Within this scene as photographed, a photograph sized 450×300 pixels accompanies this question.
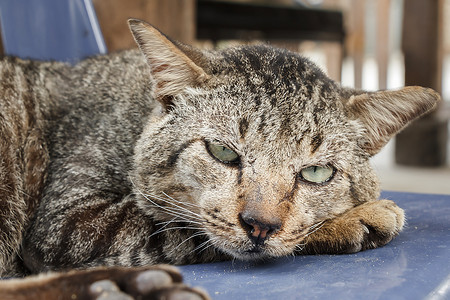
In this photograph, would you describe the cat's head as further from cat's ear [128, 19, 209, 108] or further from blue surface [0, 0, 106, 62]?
blue surface [0, 0, 106, 62]

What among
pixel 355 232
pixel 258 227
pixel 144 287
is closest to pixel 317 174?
pixel 355 232

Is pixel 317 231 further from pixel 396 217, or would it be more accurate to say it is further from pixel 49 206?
pixel 49 206

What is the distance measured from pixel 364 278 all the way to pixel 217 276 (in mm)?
390

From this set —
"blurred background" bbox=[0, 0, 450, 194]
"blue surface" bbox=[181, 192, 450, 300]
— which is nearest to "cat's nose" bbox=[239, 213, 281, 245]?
"blue surface" bbox=[181, 192, 450, 300]

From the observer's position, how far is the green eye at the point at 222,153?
171 cm

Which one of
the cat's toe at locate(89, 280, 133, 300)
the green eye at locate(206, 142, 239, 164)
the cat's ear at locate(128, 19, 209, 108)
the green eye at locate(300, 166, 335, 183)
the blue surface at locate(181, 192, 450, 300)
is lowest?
the blue surface at locate(181, 192, 450, 300)

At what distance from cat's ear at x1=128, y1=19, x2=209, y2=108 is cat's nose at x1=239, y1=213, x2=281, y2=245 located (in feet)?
1.72

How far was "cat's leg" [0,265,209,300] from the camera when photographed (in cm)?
123

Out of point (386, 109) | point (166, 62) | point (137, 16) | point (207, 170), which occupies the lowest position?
point (207, 170)

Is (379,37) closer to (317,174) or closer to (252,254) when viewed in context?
(317,174)

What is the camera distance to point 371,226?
1824 mm

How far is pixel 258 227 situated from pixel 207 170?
28cm

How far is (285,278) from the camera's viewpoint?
5.03ft

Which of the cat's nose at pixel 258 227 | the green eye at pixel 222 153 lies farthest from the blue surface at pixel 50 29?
the cat's nose at pixel 258 227
